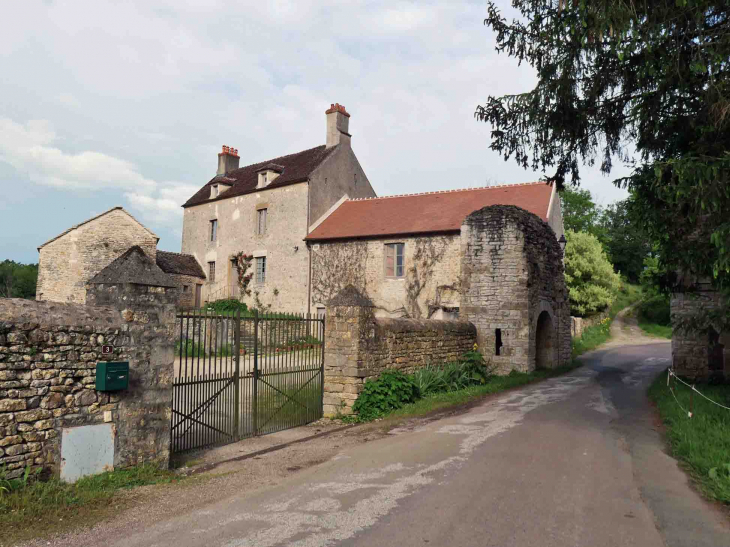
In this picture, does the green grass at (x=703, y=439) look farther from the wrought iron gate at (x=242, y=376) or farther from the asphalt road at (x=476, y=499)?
the wrought iron gate at (x=242, y=376)

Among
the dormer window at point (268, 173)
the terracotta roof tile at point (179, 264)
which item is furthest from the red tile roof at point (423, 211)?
the terracotta roof tile at point (179, 264)

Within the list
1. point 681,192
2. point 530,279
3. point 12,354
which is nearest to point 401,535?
point 12,354

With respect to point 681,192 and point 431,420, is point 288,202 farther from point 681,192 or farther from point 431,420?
point 681,192

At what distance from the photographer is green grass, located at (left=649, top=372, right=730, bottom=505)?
5844 millimetres

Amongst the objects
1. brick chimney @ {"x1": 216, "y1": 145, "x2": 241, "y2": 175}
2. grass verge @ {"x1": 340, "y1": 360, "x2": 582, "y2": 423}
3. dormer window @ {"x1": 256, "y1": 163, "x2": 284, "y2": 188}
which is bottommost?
grass verge @ {"x1": 340, "y1": 360, "x2": 582, "y2": 423}

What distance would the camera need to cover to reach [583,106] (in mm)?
8578

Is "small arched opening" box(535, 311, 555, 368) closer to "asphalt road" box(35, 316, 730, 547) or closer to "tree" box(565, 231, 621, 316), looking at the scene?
"asphalt road" box(35, 316, 730, 547)

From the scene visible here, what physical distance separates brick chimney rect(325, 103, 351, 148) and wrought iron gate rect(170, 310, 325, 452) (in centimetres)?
1792

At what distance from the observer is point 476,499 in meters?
5.31

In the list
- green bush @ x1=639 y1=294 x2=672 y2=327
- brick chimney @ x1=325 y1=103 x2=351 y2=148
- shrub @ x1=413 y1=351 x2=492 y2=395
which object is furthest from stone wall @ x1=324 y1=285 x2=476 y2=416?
green bush @ x1=639 y1=294 x2=672 y2=327

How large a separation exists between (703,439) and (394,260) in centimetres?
1511

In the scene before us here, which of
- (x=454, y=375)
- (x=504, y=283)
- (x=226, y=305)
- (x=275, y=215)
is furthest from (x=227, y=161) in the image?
(x=454, y=375)

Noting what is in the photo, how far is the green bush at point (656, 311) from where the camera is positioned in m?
35.5

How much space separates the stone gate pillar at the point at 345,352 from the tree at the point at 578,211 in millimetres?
38038
